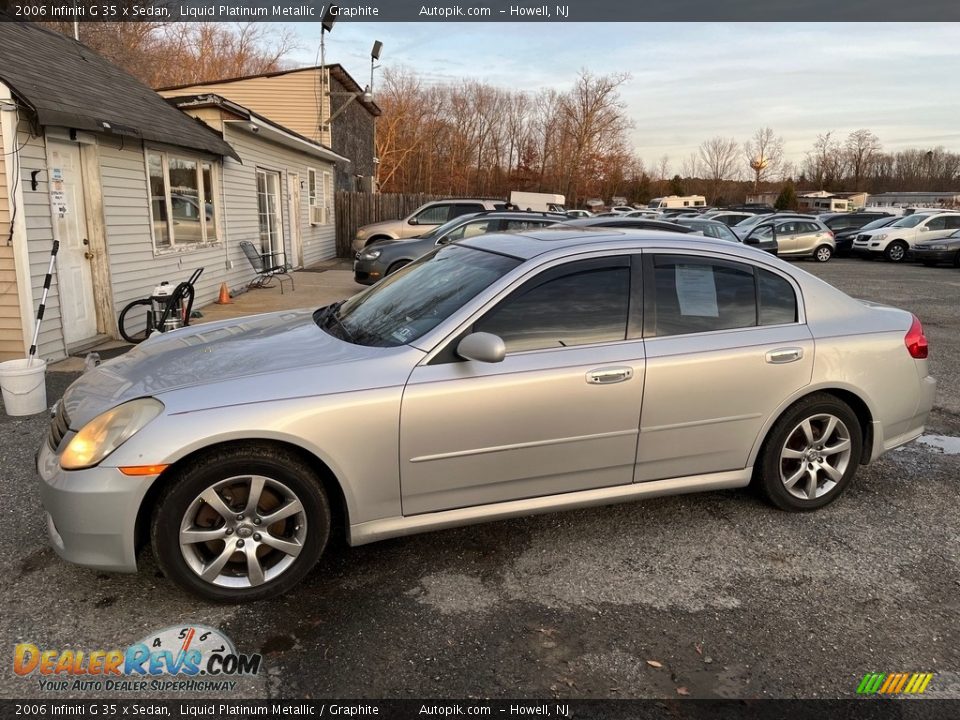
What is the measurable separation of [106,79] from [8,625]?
28.6 ft

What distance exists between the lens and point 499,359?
115 inches

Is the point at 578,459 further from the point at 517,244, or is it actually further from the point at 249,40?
the point at 249,40

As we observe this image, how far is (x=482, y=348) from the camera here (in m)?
2.90

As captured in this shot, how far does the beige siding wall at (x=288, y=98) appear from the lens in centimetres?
2195

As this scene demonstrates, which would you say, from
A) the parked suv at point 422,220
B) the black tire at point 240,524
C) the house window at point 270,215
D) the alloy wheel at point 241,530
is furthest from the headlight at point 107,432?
the parked suv at point 422,220

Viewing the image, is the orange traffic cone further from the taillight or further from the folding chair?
the taillight

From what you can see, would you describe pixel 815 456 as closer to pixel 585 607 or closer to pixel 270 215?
pixel 585 607

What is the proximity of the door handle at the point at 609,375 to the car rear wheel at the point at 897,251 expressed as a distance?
23.6 metres

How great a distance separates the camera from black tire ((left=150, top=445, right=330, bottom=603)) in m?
2.72

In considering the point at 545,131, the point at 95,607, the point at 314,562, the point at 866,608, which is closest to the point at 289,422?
the point at 314,562

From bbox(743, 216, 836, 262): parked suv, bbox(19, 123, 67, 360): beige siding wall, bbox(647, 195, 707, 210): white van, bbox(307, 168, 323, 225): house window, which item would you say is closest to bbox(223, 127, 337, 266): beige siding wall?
bbox(307, 168, 323, 225): house window

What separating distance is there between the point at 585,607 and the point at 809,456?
1747mm

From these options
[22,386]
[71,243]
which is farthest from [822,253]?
[22,386]

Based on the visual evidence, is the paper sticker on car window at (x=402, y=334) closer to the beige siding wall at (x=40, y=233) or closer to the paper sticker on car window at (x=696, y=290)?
the paper sticker on car window at (x=696, y=290)
